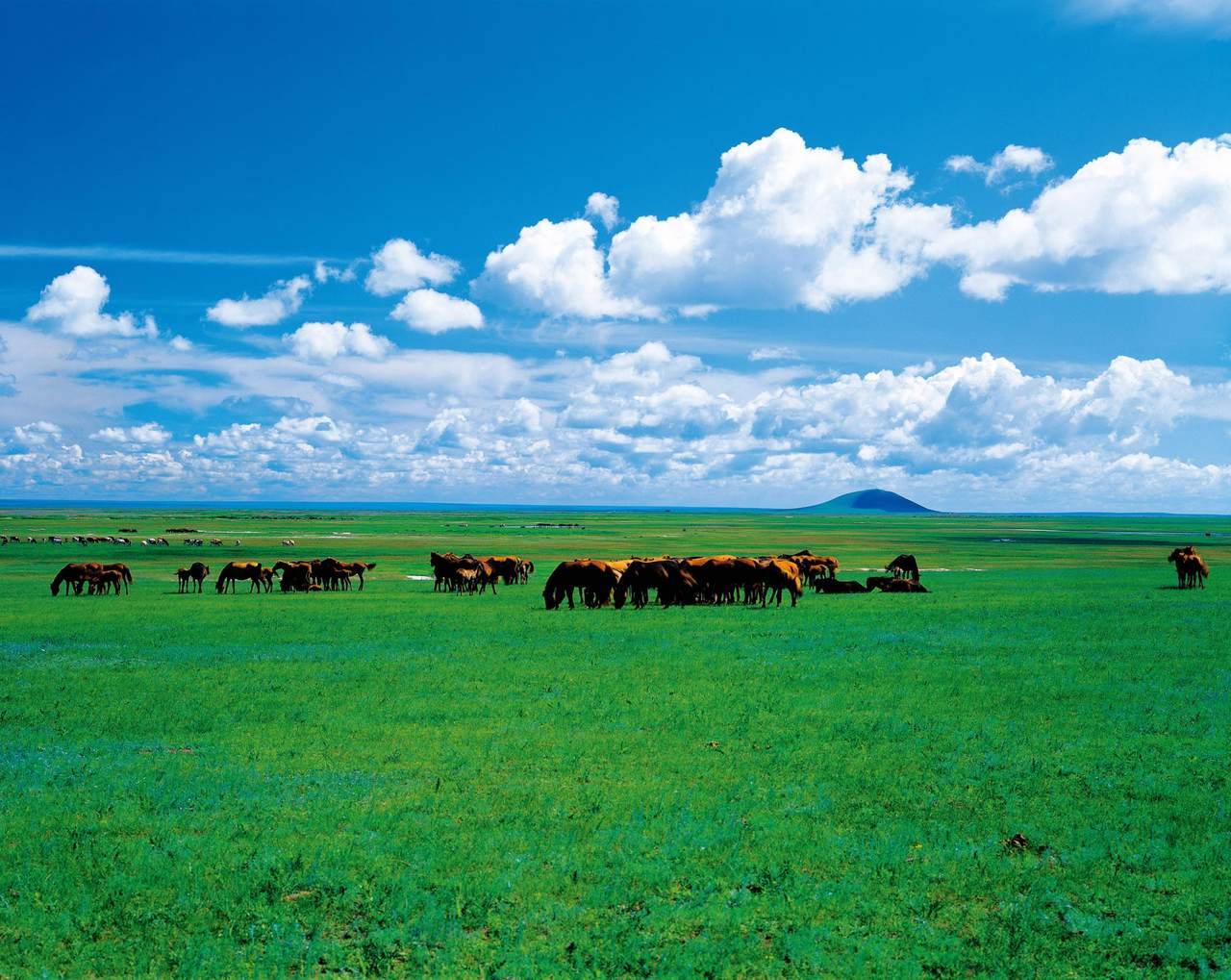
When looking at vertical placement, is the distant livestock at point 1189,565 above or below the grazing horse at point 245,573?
above

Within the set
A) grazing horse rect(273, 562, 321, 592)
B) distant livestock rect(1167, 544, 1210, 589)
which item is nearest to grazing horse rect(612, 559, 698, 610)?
grazing horse rect(273, 562, 321, 592)

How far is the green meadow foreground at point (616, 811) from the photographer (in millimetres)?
7504

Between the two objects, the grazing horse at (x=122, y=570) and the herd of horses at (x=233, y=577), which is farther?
the grazing horse at (x=122, y=570)

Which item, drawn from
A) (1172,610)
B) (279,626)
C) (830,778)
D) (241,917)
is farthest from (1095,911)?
(1172,610)

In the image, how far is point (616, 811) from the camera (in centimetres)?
1045

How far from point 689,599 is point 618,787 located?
26.8 m

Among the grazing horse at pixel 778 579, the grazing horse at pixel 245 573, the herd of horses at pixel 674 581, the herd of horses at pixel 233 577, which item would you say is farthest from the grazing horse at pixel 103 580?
the grazing horse at pixel 778 579

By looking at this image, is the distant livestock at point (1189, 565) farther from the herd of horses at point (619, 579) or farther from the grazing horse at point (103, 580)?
the grazing horse at point (103, 580)

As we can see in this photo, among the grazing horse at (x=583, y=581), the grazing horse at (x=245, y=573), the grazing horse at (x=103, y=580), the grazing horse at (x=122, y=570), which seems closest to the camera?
the grazing horse at (x=583, y=581)

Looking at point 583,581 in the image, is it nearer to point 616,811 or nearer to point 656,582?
point 656,582

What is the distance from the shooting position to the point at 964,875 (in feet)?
28.5

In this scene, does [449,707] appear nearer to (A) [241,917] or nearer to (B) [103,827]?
(B) [103,827]

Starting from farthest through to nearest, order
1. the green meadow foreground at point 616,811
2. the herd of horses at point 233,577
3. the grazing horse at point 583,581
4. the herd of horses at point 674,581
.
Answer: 1. the herd of horses at point 233,577
2. the herd of horses at point 674,581
3. the grazing horse at point 583,581
4. the green meadow foreground at point 616,811

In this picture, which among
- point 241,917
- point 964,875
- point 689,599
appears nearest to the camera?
point 241,917
